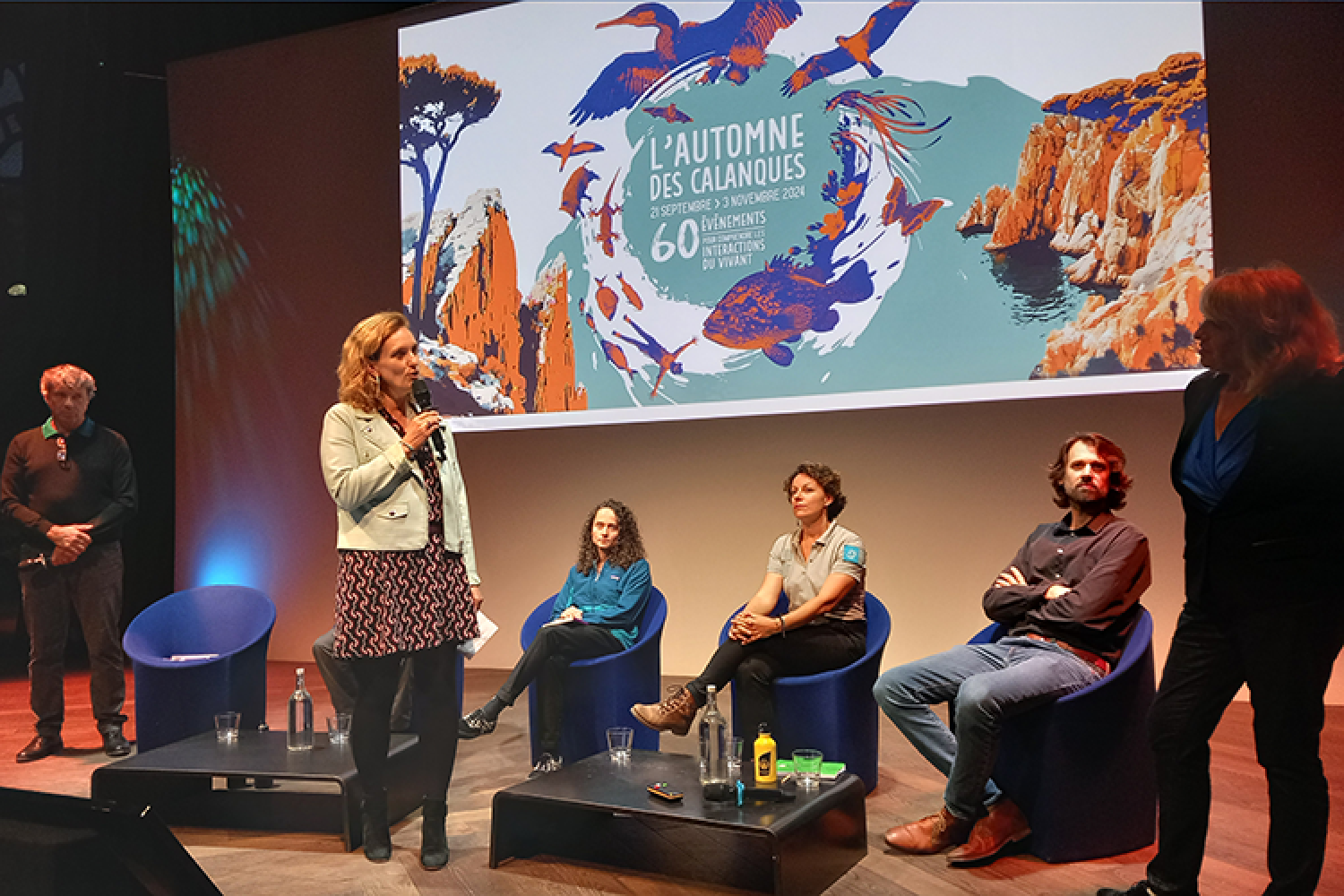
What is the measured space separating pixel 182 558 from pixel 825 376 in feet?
14.1

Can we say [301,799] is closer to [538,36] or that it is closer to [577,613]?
[577,613]

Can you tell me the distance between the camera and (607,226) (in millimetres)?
5078

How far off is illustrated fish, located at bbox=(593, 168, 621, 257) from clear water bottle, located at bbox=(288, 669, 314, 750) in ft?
8.40

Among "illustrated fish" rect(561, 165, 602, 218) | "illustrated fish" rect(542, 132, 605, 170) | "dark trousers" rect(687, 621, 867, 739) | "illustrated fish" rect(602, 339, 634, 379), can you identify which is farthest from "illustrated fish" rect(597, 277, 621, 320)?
"dark trousers" rect(687, 621, 867, 739)

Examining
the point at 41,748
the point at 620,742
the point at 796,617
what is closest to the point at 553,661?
the point at 620,742

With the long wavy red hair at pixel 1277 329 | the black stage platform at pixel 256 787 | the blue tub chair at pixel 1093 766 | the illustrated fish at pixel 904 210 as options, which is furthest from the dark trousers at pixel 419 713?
the illustrated fish at pixel 904 210

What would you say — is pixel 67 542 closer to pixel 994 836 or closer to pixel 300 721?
pixel 300 721

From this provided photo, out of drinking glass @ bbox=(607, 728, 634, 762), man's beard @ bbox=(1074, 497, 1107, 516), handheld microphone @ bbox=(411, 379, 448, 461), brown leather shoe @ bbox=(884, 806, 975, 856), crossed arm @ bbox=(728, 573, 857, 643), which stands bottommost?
brown leather shoe @ bbox=(884, 806, 975, 856)

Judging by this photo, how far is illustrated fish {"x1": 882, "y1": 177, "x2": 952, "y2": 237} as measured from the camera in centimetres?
452

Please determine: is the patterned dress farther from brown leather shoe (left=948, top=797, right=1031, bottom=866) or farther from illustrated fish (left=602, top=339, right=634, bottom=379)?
illustrated fish (left=602, top=339, right=634, bottom=379)

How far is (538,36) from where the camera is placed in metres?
5.19

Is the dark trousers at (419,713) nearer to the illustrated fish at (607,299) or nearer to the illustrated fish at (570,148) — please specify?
the illustrated fish at (607,299)

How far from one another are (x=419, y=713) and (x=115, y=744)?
197 cm

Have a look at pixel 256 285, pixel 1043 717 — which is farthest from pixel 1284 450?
pixel 256 285
